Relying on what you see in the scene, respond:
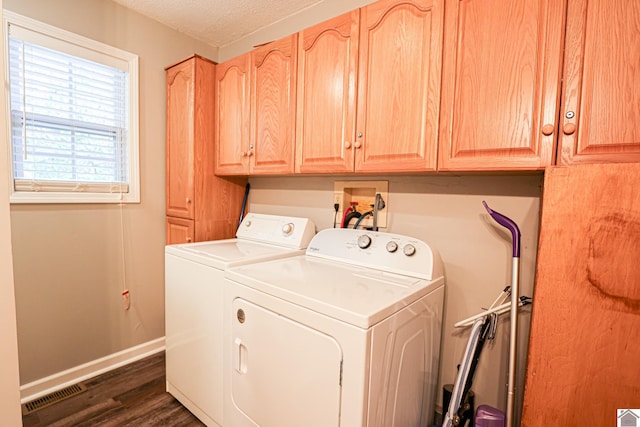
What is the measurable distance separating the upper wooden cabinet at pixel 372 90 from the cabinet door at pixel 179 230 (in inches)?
39.8

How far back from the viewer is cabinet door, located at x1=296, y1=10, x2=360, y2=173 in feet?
5.07

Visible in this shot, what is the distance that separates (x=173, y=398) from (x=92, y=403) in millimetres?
465

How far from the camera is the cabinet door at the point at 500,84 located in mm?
1068

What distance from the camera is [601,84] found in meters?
0.98

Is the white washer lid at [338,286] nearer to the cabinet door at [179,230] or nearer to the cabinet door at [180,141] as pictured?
the cabinet door at [179,230]

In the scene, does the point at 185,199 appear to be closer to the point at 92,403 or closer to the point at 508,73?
the point at 92,403

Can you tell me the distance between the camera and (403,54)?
4.49 feet

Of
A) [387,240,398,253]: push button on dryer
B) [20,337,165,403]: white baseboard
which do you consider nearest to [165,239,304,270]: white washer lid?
[387,240,398,253]: push button on dryer

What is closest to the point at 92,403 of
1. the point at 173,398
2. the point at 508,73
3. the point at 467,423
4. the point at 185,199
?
the point at 173,398

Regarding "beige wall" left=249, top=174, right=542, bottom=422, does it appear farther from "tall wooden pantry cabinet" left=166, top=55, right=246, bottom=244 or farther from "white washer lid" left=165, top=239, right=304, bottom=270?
"tall wooden pantry cabinet" left=166, top=55, right=246, bottom=244

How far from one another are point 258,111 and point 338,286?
129cm

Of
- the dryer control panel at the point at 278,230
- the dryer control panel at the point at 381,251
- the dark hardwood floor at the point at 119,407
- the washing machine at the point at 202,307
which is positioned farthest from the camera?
the dryer control panel at the point at 278,230

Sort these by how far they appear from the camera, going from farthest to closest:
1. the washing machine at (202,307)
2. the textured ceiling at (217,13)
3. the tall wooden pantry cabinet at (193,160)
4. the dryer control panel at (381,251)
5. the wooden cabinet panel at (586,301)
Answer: the tall wooden pantry cabinet at (193,160) → the textured ceiling at (217,13) → the washing machine at (202,307) → the dryer control panel at (381,251) → the wooden cabinet panel at (586,301)

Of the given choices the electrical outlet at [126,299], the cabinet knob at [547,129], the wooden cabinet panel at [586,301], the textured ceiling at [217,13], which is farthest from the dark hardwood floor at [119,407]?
the textured ceiling at [217,13]
